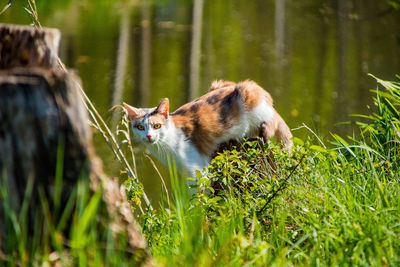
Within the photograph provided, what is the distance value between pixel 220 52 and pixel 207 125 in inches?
456

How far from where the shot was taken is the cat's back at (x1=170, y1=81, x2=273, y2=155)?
4.13 m

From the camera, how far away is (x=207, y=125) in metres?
4.16

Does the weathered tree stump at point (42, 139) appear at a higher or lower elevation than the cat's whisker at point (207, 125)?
higher

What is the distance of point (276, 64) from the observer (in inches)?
584

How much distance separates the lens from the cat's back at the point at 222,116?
413cm

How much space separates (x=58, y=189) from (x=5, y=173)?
0.19 m

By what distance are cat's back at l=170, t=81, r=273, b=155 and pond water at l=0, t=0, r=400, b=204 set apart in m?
4.81

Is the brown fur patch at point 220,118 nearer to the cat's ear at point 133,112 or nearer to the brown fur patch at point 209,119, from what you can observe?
the brown fur patch at point 209,119

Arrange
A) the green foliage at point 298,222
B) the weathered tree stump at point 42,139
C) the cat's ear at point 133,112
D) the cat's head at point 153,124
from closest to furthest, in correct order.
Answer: the weathered tree stump at point 42,139, the green foliage at point 298,222, the cat's head at point 153,124, the cat's ear at point 133,112

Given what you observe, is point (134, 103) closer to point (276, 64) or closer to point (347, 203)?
point (276, 64)

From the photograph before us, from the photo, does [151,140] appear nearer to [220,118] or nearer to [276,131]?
[220,118]

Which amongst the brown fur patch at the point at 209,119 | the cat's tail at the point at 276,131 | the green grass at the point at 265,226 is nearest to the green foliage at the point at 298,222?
the green grass at the point at 265,226

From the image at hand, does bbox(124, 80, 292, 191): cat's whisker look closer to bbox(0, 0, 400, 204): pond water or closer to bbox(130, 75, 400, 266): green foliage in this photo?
bbox(130, 75, 400, 266): green foliage

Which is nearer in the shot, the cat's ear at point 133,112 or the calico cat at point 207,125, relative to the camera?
the calico cat at point 207,125
